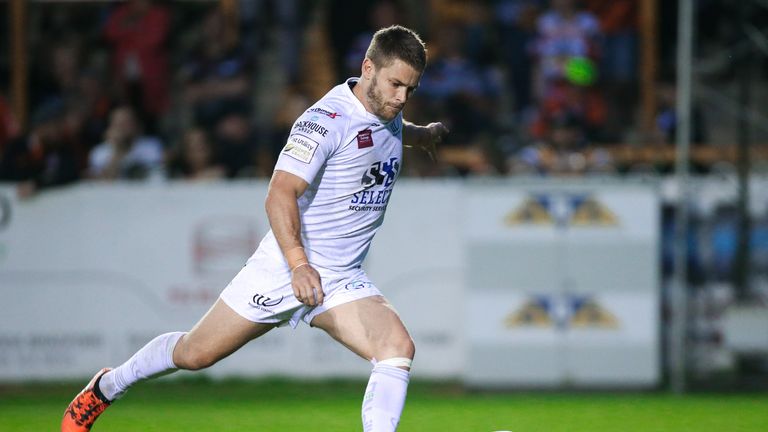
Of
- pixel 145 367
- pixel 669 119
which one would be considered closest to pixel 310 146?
pixel 145 367

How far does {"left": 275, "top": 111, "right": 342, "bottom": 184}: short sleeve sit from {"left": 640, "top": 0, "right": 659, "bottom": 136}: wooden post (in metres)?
8.18

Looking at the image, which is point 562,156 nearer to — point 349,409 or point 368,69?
point 349,409

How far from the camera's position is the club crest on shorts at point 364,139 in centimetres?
634

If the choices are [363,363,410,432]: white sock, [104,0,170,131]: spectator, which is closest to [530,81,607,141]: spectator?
[104,0,170,131]: spectator

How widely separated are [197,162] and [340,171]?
233 inches

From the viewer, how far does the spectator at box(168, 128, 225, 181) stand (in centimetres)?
1210

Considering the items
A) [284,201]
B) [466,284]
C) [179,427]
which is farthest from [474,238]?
[284,201]

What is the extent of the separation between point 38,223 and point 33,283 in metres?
0.54

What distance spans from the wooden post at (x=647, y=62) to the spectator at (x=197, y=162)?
471 cm

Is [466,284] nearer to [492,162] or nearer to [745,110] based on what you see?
[492,162]

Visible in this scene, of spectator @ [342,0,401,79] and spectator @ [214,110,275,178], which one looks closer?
spectator @ [214,110,275,178]

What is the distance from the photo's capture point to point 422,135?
705 centimetres

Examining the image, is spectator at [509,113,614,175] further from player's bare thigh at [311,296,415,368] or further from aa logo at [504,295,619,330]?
player's bare thigh at [311,296,415,368]

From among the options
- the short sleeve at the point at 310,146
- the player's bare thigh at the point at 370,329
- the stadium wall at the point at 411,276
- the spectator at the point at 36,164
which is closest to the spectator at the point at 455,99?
the stadium wall at the point at 411,276
